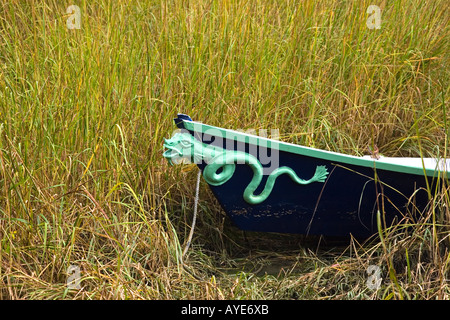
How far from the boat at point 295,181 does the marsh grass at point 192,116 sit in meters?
0.14

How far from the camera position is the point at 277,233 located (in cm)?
356

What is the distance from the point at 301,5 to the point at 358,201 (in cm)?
154

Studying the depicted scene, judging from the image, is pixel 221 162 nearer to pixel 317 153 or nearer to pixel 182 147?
pixel 182 147

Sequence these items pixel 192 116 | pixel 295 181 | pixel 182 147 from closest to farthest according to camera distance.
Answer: pixel 182 147 < pixel 295 181 < pixel 192 116

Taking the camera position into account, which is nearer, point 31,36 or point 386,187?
point 386,187

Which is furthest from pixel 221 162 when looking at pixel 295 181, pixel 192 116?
pixel 192 116

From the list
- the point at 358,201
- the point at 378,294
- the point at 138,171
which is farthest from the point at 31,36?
the point at 378,294

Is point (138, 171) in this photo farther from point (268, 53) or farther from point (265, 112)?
point (268, 53)

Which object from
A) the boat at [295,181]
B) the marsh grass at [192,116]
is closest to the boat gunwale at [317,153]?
the boat at [295,181]

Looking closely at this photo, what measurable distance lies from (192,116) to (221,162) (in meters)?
0.68

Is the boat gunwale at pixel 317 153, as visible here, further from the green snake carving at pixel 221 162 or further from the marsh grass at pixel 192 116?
the marsh grass at pixel 192 116

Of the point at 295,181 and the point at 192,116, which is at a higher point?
the point at 192,116

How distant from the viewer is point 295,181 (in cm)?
310

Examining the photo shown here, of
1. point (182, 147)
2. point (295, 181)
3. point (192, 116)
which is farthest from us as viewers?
point (192, 116)
